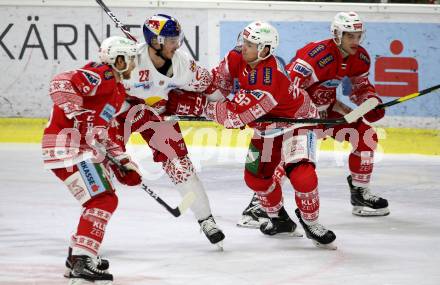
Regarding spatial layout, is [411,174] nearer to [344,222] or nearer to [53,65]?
[344,222]

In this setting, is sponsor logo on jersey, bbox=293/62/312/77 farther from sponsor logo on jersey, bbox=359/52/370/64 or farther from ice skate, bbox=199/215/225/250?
ice skate, bbox=199/215/225/250

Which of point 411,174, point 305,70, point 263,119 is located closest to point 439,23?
point 411,174

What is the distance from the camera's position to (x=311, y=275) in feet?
18.0

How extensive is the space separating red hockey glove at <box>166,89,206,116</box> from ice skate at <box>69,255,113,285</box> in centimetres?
142

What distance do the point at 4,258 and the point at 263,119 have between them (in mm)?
1668

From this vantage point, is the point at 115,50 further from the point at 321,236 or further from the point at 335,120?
the point at 335,120

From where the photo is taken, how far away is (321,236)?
20.1 ft

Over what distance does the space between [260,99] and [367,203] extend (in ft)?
5.18

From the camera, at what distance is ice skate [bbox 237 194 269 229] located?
6.80m

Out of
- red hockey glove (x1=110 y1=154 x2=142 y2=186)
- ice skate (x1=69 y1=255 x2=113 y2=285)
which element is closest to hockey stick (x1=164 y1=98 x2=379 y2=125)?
red hockey glove (x1=110 y1=154 x2=142 y2=186)

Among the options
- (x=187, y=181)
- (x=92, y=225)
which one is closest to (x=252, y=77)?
(x=187, y=181)

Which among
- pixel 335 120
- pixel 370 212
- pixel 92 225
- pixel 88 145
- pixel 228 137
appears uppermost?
pixel 88 145

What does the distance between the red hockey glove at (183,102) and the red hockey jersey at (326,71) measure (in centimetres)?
92

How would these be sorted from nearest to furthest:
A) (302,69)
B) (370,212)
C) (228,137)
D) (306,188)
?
(306,188)
(302,69)
(370,212)
(228,137)
